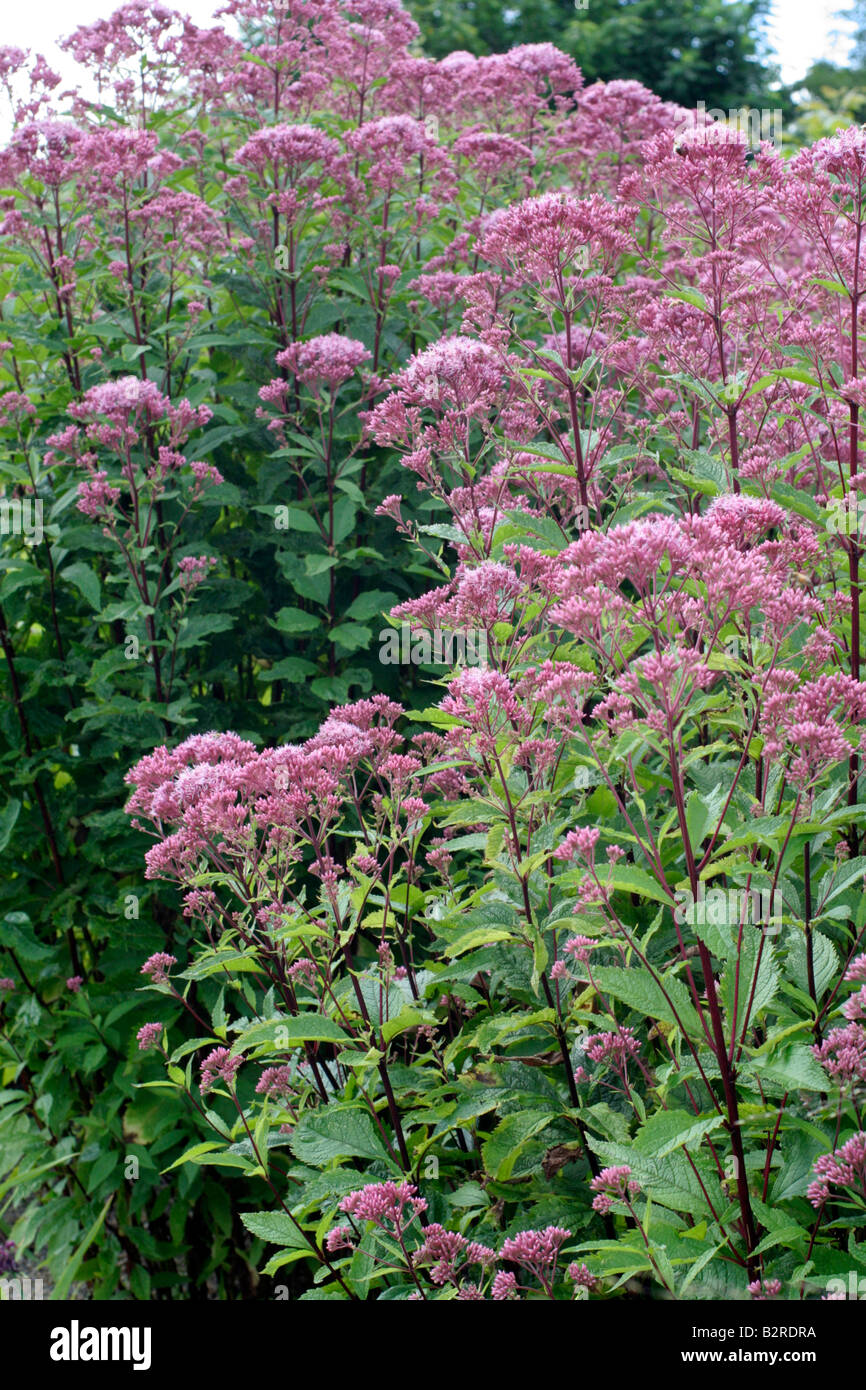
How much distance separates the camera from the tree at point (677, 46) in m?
25.7

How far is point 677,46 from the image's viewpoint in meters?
26.6

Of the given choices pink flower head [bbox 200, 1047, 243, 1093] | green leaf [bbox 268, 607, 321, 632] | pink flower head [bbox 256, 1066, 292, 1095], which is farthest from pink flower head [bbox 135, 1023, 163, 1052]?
green leaf [bbox 268, 607, 321, 632]

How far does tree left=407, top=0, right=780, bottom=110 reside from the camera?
84.2ft

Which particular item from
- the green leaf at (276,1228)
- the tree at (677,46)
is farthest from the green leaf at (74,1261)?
the tree at (677,46)

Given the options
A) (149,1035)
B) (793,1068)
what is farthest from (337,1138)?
(793,1068)

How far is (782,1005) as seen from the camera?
229 centimetres

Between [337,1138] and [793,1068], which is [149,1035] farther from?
[793,1068]

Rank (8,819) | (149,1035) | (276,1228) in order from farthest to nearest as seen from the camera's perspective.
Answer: (8,819) → (149,1035) → (276,1228)

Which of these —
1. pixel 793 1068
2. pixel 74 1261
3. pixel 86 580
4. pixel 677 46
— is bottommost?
pixel 74 1261

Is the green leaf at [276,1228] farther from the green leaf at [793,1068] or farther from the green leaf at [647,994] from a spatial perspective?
the green leaf at [793,1068]

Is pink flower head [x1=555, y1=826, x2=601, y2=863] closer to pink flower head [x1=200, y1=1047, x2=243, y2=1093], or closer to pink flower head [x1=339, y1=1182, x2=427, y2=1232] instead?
pink flower head [x1=339, y1=1182, x2=427, y2=1232]

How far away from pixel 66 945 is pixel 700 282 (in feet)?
10.8
